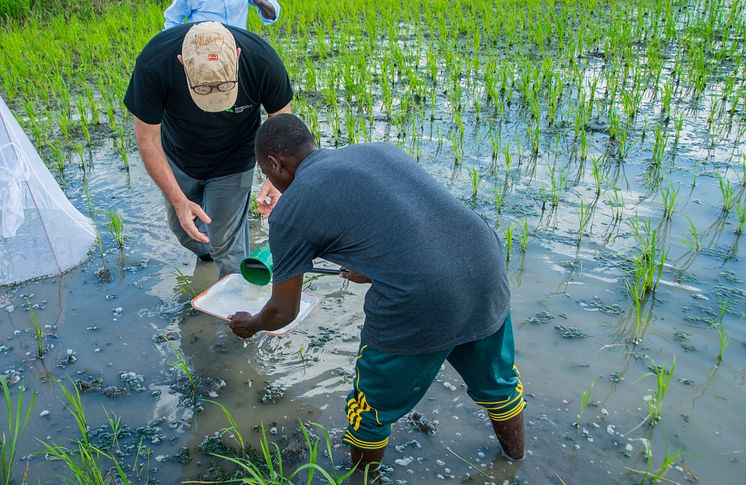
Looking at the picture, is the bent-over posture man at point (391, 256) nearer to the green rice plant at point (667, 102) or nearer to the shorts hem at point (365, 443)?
the shorts hem at point (365, 443)

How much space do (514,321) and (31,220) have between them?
245cm

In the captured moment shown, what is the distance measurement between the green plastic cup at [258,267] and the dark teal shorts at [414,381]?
69 centimetres

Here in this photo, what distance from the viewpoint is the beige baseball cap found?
2.15m

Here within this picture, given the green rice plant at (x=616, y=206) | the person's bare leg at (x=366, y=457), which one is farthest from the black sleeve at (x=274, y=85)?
the green rice plant at (x=616, y=206)

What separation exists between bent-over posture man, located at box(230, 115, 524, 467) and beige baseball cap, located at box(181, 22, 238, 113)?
1.94 ft

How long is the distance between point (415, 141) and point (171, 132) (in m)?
2.20

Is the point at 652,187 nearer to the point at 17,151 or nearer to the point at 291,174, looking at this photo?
the point at 291,174

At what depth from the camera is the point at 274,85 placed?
2.52m

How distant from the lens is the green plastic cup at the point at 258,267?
2.33m

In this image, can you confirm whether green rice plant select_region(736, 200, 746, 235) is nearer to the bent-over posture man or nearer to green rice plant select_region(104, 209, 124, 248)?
the bent-over posture man

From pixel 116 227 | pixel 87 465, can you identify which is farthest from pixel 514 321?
pixel 116 227

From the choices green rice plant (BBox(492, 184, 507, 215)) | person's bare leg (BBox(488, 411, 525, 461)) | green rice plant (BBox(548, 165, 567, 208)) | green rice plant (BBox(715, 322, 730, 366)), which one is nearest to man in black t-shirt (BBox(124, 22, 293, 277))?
person's bare leg (BBox(488, 411, 525, 461))

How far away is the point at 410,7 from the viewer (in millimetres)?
8352

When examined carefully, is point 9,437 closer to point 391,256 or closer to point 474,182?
point 391,256
